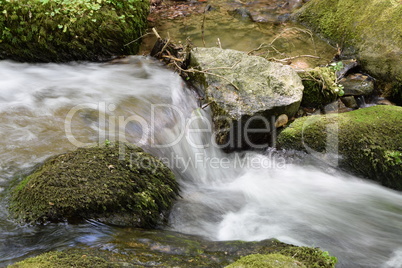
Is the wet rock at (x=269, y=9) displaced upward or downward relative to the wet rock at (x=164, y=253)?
upward

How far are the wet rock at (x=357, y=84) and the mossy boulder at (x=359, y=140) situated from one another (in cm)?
85

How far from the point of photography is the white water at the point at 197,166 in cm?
365

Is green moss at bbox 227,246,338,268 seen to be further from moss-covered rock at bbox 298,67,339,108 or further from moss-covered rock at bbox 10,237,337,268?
moss-covered rock at bbox 298,67,339,108

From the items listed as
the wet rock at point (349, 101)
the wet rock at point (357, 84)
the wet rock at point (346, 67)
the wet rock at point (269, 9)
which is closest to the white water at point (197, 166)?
the wet rock at point (349, 101)

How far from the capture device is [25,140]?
13.5ft

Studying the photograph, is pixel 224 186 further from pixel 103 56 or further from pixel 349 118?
pixel 103 56

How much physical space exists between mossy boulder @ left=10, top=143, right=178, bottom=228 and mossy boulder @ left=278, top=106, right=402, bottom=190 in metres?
2.11

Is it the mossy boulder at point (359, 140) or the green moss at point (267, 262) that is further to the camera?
the mossy boulder at point (359, 140)

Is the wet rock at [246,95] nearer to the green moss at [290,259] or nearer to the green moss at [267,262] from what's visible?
the green moss at [290,259]

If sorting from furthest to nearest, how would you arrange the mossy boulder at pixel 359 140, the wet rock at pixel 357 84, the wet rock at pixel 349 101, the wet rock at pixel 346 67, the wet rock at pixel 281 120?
1. the wet rock at pixel 346 67
2. the wet rock at pixel 357 84
3. the wet rock at pixel 349 101
4. the wet rock at pixel 281 120
5. the mossy boulder at pixel 359 140

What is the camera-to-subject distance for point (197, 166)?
475cm

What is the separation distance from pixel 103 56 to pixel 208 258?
176 inches

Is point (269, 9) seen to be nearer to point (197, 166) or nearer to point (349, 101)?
point (349, 101)

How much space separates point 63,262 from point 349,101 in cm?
487
